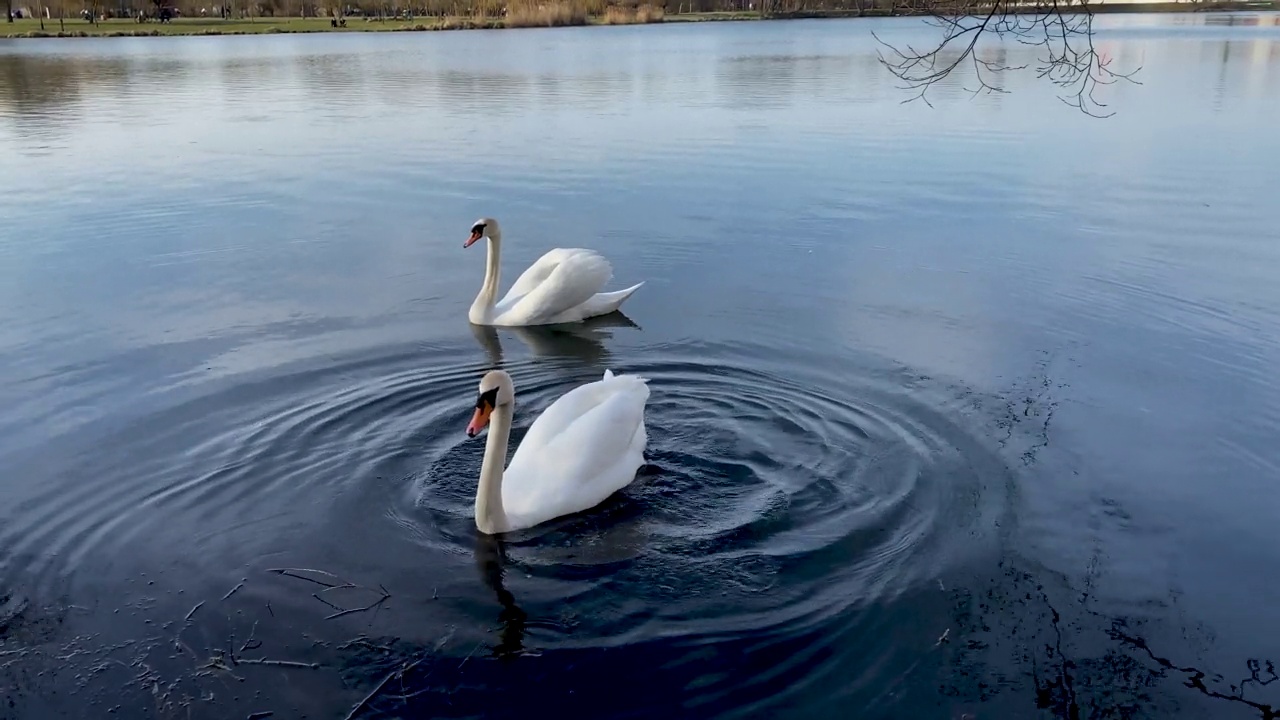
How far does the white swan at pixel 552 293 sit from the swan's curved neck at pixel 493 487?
183 inches

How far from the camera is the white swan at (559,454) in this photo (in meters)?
6.50

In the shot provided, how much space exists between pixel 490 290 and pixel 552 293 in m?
0.69

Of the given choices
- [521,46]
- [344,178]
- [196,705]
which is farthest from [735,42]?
[196,705]

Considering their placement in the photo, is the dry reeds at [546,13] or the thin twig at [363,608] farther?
the dry reeds at [546,13]

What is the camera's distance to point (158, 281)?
40.2ft

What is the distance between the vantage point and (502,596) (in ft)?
19.6

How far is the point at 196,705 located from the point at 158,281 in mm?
8275

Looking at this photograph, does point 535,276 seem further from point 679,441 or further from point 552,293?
point 679,441

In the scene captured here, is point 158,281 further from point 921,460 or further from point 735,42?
point 735,42

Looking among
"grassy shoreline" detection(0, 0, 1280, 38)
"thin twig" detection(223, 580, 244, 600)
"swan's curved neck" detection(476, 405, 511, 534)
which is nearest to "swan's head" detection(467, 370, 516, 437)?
"swan's curved neck" detection(476, 405, 511, 534)

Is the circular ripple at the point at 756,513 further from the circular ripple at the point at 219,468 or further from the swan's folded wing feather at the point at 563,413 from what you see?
the circular ripple at the point at 219,468

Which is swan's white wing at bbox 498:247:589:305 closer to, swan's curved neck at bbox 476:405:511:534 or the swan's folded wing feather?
the swan's folded wing feather

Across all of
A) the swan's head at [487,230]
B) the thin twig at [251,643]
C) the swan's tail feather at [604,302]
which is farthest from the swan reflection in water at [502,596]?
the swan's head at [487,230]

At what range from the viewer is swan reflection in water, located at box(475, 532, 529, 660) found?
5527 mm
